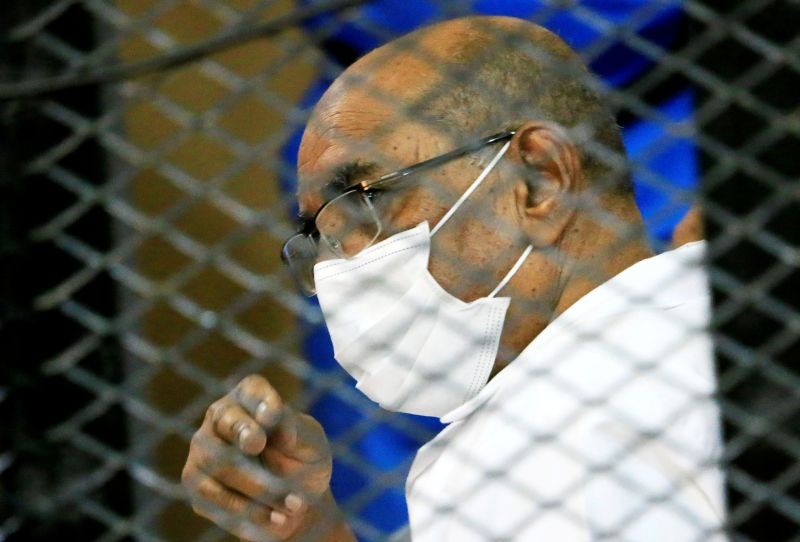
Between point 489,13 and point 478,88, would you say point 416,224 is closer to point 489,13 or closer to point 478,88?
point 478,88

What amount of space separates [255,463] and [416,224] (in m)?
0.31

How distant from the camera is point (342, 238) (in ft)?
4.45

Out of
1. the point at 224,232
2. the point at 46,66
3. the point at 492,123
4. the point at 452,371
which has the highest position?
the point at 46,66

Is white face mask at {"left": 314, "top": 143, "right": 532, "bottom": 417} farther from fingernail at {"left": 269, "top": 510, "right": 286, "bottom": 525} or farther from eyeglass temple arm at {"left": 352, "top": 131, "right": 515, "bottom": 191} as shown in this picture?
fingernail at {"left": 269, "top": 510, "right": 286, "bottom": 525}

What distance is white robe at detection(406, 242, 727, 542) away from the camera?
1058mm

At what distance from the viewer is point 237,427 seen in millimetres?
1140

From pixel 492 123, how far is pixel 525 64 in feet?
0.36

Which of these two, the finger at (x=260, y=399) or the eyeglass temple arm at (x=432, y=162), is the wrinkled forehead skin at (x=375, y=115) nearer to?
the eyeglass temple arm at (x=432, y=162)

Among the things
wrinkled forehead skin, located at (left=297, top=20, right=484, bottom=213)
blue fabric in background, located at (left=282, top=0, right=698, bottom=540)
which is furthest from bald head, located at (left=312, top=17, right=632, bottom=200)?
blue fabric in background, located at (left=282, top=0, right=698, bottom=540)

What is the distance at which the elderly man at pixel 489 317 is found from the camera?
1.08 metres

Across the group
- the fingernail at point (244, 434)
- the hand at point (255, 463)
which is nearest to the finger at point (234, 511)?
the hand at point (255, 463)

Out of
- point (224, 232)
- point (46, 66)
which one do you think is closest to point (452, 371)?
point (46, 66)

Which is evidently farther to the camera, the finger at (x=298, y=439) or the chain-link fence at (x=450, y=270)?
the finger at (x=298, y=439)

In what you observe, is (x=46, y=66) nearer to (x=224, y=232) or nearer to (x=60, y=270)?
(x=60, y=270)
